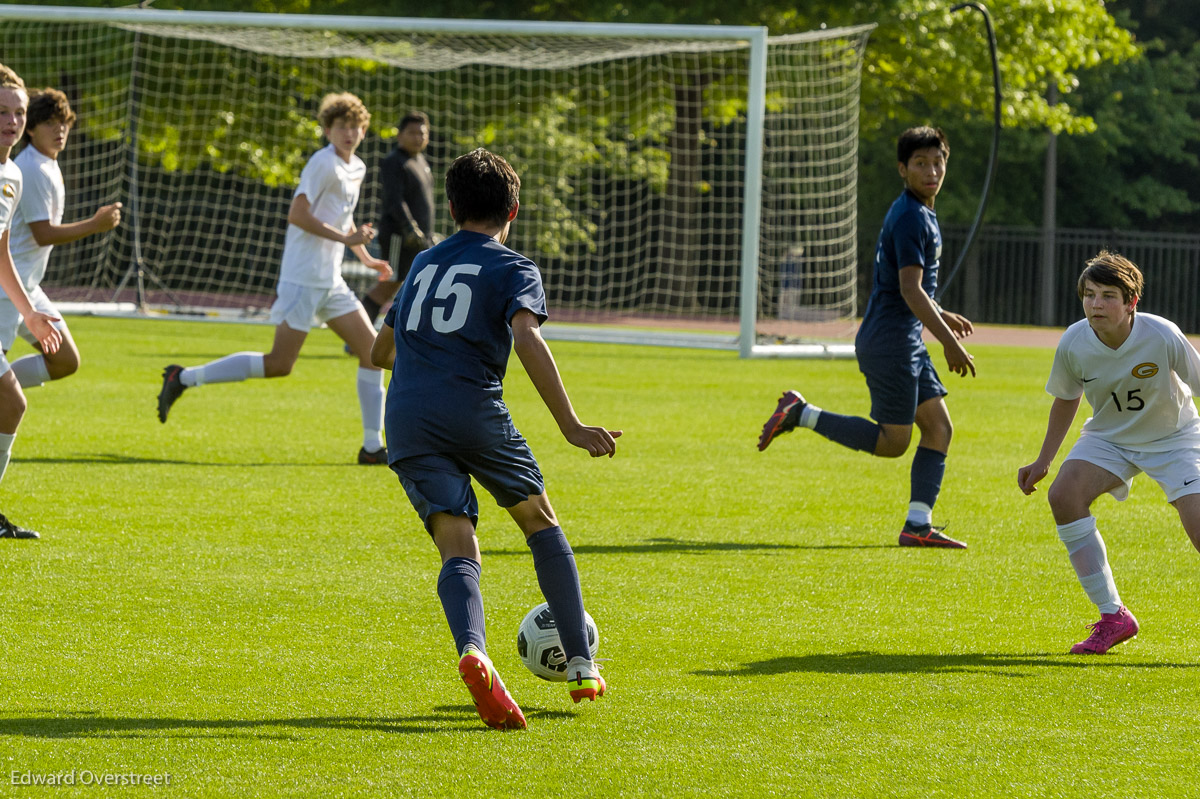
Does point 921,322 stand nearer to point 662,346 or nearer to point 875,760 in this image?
point 875,760

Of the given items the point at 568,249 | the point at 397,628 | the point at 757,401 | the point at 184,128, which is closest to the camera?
the point at 397,628

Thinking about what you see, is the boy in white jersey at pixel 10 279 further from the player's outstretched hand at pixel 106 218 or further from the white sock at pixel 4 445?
Result: the player's outstretched hand at pixel 106 218

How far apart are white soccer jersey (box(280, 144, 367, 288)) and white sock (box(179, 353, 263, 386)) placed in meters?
0.57

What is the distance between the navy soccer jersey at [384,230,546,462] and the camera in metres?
4.05

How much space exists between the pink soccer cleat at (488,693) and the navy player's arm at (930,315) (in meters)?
3.49

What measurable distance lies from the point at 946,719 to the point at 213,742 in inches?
81.2

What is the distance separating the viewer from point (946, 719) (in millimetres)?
4152

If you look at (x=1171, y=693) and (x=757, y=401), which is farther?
(x=757, y=401)

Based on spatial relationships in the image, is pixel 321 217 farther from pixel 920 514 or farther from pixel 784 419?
pixel 920 514

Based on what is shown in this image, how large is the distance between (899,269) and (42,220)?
441 centimetres

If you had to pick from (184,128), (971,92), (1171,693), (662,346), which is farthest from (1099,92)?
(1171,693)

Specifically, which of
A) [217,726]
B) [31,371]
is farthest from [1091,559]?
[31,371]

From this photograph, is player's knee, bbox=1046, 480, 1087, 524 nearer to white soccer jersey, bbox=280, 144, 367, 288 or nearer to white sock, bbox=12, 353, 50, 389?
white soccer jersey, bbox=280, 144, 367, 288

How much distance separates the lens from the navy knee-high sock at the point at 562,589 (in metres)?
4.11
